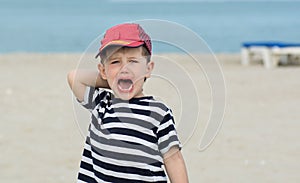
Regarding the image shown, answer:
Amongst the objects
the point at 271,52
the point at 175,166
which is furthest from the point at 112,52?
the point at 271,52

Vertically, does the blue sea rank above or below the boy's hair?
above

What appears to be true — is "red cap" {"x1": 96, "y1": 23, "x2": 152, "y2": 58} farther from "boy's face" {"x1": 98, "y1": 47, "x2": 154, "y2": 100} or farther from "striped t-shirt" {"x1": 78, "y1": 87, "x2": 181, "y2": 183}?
"striped t-shirt" {"x1": 78, "y1": 87, "x2": 181, "y2": 183}

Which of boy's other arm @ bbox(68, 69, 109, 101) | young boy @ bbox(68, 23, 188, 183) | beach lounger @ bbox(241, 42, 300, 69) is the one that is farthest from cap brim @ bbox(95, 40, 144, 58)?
beach lounger @ bbox(241, 42, 300, 69)

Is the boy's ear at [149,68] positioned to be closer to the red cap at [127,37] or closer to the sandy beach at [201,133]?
the red cap at [127,37]

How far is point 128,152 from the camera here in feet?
7.54

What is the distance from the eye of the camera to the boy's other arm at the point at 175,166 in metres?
2.30

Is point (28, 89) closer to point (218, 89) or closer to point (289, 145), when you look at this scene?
point (289, 145)

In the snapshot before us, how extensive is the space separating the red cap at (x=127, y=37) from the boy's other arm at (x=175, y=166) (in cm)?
36

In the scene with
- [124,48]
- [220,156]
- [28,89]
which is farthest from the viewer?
[28,89]

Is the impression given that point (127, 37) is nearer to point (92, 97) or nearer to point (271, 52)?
point (92, 97)

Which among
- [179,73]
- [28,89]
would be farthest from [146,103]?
[28,89]

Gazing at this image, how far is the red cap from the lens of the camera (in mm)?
2273

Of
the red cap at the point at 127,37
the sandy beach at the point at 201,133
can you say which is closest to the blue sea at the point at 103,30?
the red cap at the point at 127,37

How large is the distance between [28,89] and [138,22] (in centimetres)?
796
